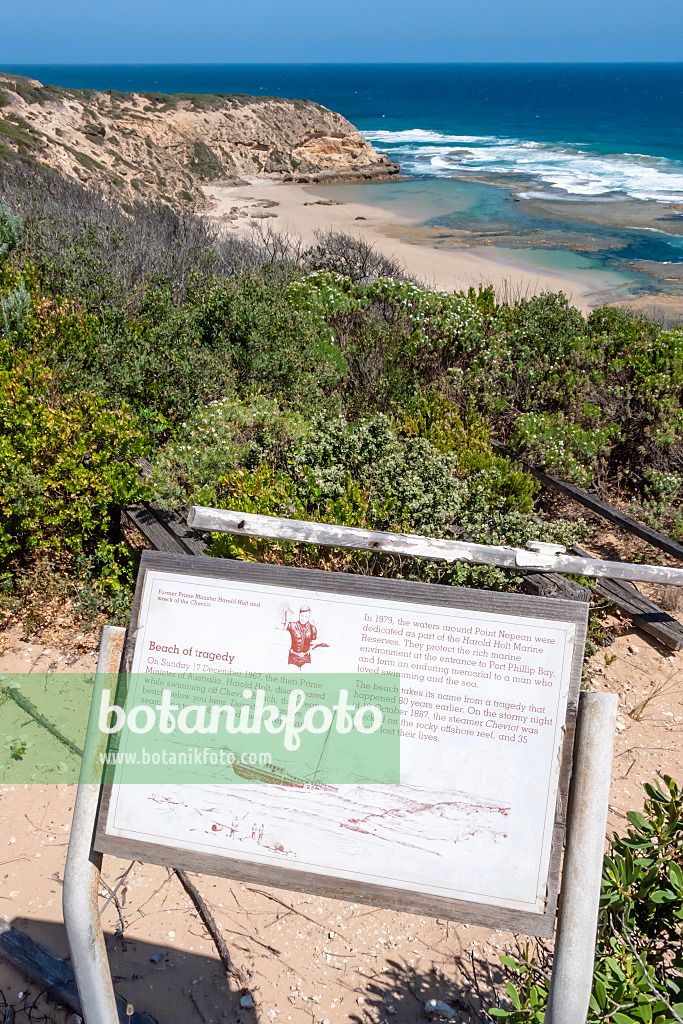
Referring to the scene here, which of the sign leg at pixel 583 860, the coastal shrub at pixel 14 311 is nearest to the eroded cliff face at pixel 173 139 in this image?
the coastal shrub at pixel 14 311

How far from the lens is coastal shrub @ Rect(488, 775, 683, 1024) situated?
2062 millimetres

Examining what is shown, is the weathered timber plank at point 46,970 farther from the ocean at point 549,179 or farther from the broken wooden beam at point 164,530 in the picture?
the ocean at point 549,179

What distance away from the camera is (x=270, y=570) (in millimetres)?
2199

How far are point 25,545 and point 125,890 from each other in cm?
274

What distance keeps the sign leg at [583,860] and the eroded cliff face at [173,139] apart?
938 inches

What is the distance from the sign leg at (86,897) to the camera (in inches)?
84.9

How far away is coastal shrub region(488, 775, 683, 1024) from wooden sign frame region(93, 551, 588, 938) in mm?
326

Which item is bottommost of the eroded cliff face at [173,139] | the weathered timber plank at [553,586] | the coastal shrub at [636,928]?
the coastal shrub at [636,928]

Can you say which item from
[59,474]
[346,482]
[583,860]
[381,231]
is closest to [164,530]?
[59,474]

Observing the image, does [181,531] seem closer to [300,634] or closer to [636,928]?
[300,634]

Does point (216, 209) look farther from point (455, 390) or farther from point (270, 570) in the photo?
point (270, 570)

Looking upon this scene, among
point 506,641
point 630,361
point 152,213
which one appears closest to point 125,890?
point 506,641

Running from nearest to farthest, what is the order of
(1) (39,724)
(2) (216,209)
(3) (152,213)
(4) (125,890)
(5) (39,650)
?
(4) (125,890)
(1) (39,724)
(5) (39,650)
(3) (152,213)
(2) (216,209)

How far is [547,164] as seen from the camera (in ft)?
157
